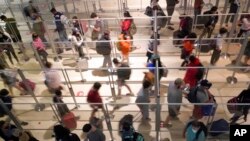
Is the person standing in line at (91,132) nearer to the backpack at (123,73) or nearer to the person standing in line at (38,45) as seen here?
the backpack at (123,73)

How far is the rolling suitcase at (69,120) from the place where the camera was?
809 cm

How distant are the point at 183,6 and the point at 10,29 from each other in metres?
7.19

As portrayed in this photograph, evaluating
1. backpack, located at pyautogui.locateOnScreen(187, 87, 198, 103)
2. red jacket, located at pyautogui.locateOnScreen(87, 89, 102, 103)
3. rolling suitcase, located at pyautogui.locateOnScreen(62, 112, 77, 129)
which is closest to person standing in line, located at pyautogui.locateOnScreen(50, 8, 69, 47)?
rolling suitcase, located at pyautogui.locateOnScreen(62, 112, 77, 129)

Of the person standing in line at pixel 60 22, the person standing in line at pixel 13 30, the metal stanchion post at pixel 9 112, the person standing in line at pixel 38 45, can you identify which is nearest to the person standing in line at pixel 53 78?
the metal stanchion post at pixel 9 112

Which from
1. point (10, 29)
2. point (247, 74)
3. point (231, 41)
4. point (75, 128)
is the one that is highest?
point (10, 29)

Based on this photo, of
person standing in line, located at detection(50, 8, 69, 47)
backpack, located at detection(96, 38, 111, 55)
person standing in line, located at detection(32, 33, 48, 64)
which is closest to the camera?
backpack, located at detection(96, 38, 111, 55)

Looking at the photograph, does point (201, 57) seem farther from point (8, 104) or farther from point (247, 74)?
point (8, 104)

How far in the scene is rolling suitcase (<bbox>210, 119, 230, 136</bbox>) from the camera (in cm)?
751

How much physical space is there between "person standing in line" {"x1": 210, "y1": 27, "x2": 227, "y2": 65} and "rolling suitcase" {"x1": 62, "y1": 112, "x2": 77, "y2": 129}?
15.7 ft

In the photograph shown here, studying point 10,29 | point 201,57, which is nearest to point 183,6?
point 201,57

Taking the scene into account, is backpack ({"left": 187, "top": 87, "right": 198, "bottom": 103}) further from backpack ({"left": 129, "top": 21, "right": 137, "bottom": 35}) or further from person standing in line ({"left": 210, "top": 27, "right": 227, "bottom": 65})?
backpack ({"left": 129, "top": 21, "right": 137, "bottom": 35})

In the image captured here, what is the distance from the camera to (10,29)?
10984 mm

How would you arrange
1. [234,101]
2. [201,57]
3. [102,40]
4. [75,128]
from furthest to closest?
[201,57], [102,40], [75,128], [234,101]

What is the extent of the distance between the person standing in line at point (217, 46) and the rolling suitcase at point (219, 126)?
2.63 meters
